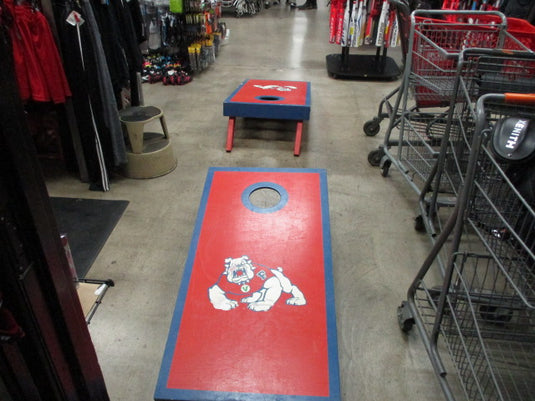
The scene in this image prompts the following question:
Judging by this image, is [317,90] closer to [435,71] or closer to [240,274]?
[435,71]

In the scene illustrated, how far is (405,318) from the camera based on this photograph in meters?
1.94

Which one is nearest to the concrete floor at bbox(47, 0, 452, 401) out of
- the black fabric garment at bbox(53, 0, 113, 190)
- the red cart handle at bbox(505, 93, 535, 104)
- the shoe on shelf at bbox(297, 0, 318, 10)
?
the black fabric garment at bbox(53, 0, 113, 190)

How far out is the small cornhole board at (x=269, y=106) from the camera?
3.52 metres

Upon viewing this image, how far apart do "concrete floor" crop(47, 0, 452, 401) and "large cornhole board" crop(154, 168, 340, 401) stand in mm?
282

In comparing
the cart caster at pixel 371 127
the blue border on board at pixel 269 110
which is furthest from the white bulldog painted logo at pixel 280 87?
the cart caster at pixel 371 127

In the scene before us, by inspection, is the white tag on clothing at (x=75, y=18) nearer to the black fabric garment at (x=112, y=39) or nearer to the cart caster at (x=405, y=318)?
the black fabric garment at (x=112, y=39)

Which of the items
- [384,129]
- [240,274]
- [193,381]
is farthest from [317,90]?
[193,381]

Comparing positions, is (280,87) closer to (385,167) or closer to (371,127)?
(371,127)

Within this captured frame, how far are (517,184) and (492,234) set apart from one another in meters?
0.21

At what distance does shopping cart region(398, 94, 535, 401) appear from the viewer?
1313mm

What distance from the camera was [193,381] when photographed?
1517 millimetres

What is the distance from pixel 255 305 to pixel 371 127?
2.72 meters

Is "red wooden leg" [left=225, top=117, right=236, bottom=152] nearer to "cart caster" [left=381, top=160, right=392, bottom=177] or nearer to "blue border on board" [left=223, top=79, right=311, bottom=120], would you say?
"blue border on board" [left=223, top=79, right=311, bottom=120]

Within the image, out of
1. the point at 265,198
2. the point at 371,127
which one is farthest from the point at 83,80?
the point at 371,127
